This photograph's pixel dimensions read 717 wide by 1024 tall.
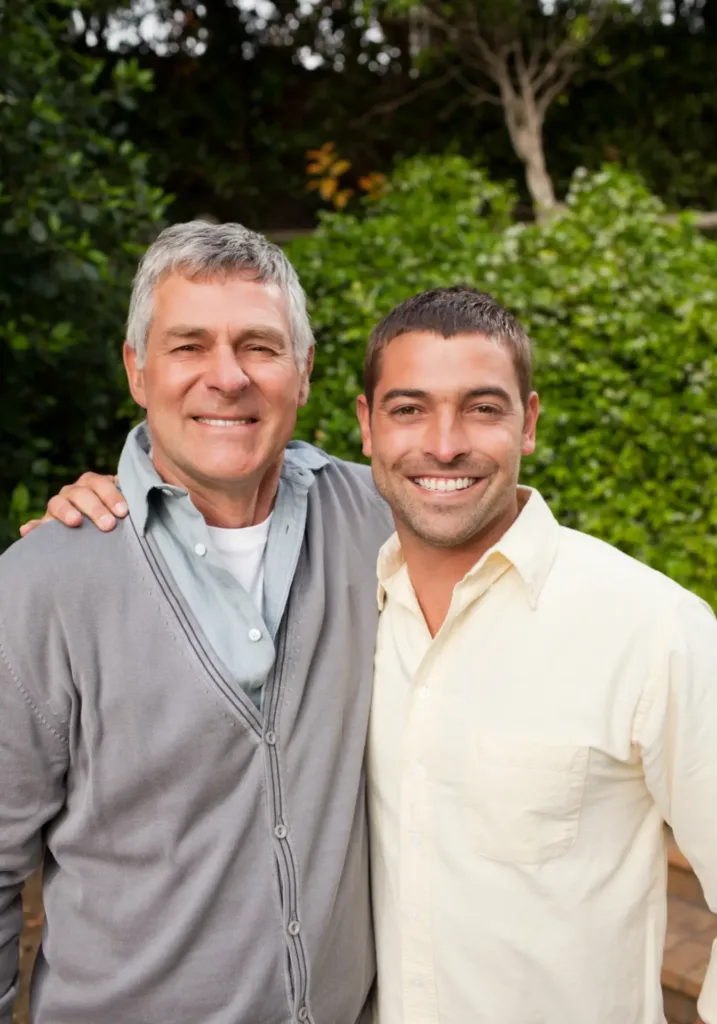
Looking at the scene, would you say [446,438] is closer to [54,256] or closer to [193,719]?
[193,719]

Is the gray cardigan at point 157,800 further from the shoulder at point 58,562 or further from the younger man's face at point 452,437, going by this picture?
the younger man's face at point 452,437

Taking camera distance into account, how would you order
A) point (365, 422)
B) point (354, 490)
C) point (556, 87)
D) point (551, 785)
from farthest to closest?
point (556, 87), point (354, 490), point (365, 422), point (551, 785)

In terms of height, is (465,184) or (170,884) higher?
(465,184)

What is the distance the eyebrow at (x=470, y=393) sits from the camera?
1765 millimetres

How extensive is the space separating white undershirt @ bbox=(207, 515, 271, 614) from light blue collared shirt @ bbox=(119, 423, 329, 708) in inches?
1.2

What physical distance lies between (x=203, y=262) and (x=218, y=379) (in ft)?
0.75

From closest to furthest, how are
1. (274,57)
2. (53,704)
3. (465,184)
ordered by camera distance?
(53,704)
(465,184)
(274,57)

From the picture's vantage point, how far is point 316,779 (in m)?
1.73

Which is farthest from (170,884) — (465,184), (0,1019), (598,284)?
(465,184)

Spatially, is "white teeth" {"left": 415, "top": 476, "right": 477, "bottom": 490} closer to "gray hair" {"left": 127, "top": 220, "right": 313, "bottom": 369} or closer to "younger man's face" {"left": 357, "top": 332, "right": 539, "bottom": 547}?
"younger man's face" {"left": 357, "top": 332, "right": 539, "bottom": 547}

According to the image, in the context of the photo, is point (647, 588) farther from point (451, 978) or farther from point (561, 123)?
point (561, 123)

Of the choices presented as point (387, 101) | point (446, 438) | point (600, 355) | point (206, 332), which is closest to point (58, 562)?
point (206, 332)

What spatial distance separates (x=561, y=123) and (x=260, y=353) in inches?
275

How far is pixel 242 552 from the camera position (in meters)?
1.89
